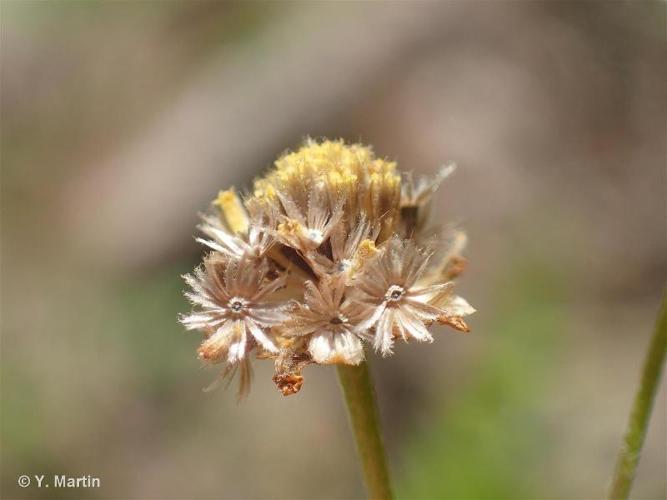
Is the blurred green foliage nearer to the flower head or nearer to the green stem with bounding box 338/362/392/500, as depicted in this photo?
the green stem with bounding box 338/362/392/500

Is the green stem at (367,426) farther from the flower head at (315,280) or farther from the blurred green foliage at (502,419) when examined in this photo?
the blurred green foliage at (502,419)

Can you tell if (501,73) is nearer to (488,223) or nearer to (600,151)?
(600,151)

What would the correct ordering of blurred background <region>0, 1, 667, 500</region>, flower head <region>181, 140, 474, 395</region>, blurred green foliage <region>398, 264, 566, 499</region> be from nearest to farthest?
flower head <region>181, 140, 474, 395</region> < blurred green foliage <region>398, 264, 566, 499</region> < blurred background <region>0, 1, 667, 500</region>

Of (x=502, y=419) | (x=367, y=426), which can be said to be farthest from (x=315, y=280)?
(x=502, y=419)

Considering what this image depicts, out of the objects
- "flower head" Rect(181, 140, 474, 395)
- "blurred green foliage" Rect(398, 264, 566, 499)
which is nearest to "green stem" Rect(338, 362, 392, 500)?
"flower head" Rect(181, 140, 474, 395)

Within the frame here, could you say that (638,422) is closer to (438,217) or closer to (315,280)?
(315,280)
